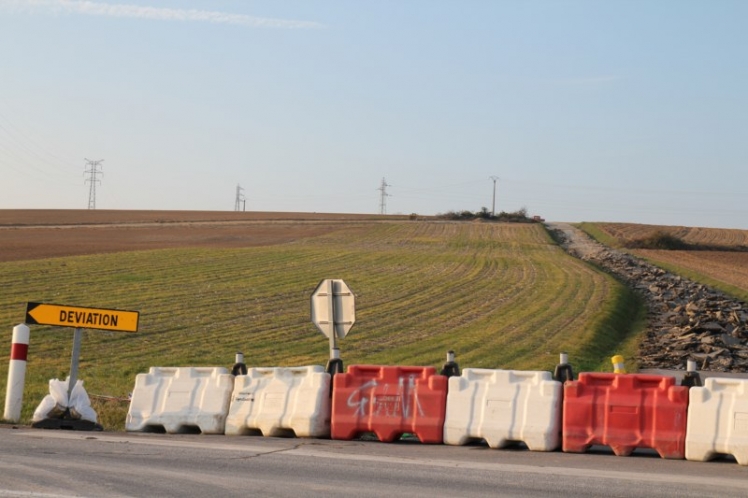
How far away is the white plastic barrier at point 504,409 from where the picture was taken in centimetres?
1116

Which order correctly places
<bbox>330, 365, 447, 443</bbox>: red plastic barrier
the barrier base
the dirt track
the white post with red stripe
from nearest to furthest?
<bbox>330, 365, 447, 443</bbox>: red plastic barrier < the barrier base < the white post with red stripe < the dirt track

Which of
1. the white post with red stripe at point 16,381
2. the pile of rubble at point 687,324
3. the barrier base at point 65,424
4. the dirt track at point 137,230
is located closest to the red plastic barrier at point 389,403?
the barrier base at point 65,424

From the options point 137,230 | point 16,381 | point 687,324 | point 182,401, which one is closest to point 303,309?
point 687,324

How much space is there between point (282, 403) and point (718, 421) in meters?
4.79

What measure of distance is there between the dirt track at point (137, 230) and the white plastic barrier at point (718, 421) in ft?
128

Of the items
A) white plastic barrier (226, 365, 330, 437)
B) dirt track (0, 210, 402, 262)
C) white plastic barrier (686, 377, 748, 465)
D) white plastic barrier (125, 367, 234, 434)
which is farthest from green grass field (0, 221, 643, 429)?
white plastic barrier (686, 377, 748, 465)

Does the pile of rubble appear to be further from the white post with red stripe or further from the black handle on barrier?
the white post with red stripe

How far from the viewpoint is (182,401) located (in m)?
12.9

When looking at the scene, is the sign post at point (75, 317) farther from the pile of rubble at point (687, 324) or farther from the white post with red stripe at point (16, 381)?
the pile of rubble at point (687, 324)

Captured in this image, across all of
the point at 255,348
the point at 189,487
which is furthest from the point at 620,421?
the point at 255,348

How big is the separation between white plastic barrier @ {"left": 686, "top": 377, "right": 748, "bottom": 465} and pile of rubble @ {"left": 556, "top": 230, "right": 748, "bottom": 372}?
1293 centimetres

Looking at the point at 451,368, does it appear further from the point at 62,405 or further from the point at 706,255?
the point at 706,255

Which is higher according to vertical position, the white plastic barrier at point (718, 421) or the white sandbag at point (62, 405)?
the white plastic barrier at point (718, 421)

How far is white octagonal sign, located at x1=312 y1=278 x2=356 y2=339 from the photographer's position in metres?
14.0
